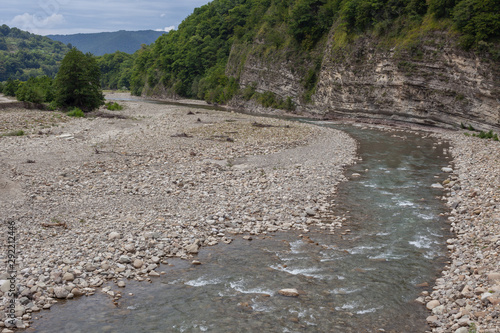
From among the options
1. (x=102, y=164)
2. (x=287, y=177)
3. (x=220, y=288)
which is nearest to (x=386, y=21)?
(x=287, y=177)

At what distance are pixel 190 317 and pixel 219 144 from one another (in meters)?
19.7

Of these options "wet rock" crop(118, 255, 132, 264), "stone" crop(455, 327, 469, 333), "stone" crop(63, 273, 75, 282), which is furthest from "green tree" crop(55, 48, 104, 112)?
"stone" crop(455, 327, 469, 333)

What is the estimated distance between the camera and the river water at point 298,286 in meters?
8.23

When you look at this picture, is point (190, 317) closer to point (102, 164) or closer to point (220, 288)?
point (220, 288)

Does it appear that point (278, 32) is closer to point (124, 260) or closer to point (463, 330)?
point (124, 260)

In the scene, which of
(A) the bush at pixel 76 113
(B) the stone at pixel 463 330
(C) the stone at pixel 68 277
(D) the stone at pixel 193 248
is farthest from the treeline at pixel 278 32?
(C) the stone at pixel 68 277

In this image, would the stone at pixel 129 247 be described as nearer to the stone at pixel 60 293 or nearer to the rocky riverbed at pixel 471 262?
the stone at pixel 60 293

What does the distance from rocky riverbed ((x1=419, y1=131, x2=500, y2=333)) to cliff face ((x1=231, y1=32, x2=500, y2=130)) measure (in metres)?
17.7

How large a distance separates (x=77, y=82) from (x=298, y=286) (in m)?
40.2

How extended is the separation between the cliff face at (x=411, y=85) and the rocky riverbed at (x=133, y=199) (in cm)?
1509

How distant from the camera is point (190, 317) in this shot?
8453 millimetres

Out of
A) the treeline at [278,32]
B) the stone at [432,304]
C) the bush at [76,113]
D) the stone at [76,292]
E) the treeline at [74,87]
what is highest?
the treeline at [278,32]

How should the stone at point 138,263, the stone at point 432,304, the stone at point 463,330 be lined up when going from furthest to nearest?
the stone at point 138,263, the stone at point 432,304, the stone at point 463,330

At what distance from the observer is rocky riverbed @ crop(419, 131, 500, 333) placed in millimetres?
7855
